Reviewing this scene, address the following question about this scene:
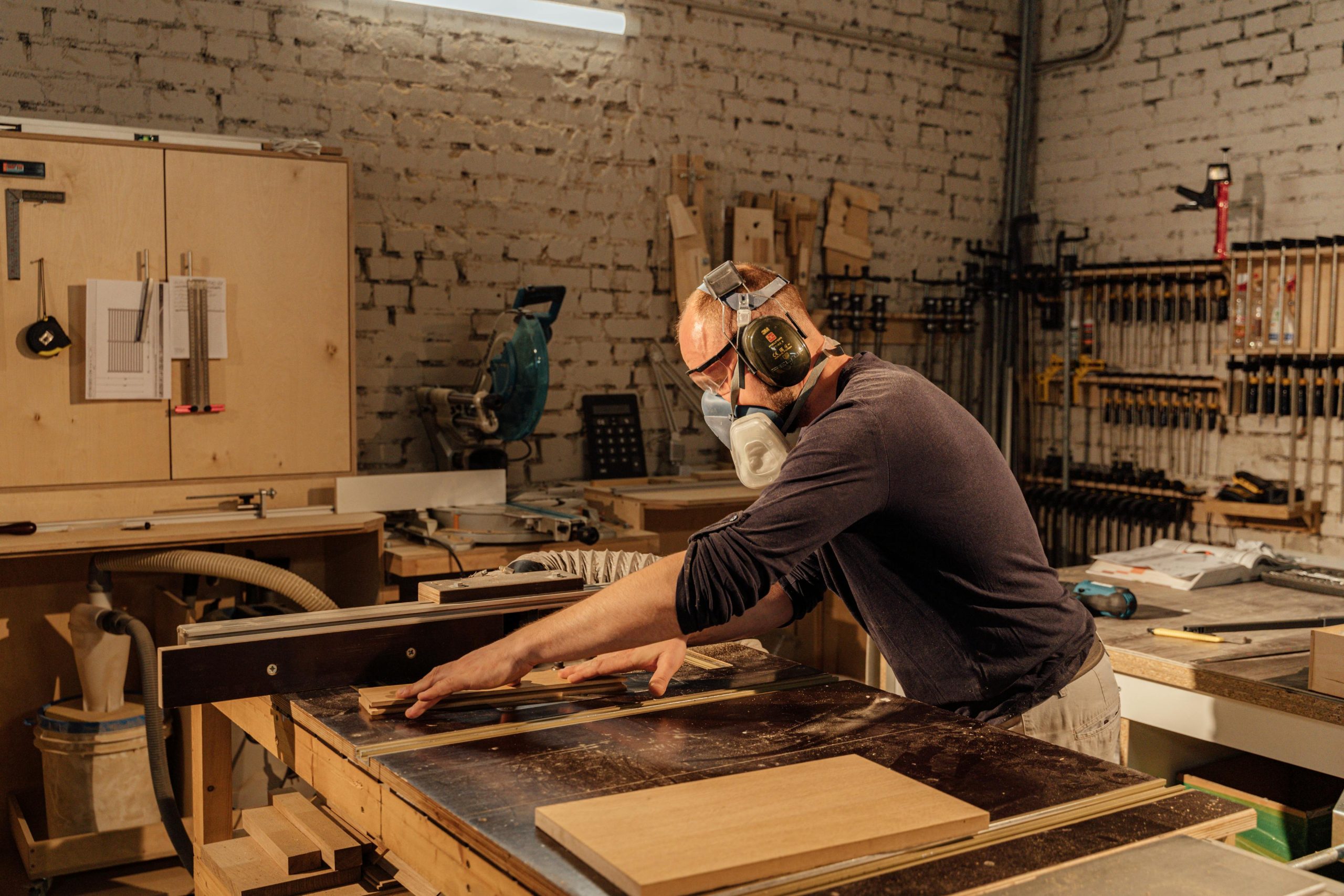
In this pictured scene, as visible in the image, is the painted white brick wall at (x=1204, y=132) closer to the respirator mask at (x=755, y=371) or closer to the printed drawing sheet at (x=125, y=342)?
the respirator mask at (x=755, y=371)

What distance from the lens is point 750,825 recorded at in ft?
4.32

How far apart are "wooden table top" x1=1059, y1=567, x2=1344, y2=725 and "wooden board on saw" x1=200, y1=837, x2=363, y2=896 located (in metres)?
1.69

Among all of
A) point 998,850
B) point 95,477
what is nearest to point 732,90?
point 95,477

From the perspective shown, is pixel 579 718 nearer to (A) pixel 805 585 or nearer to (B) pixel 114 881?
(A) pixel 805 585

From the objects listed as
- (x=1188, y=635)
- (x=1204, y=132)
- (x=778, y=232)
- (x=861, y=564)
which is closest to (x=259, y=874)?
(x=861, y=564)

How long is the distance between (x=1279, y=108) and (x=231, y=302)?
4711mm

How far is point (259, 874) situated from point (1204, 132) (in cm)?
549

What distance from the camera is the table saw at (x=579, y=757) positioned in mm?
1316

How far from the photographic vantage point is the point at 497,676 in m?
1.75

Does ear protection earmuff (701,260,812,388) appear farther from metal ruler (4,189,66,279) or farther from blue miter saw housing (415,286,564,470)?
metal ruler (4,189,66,279)

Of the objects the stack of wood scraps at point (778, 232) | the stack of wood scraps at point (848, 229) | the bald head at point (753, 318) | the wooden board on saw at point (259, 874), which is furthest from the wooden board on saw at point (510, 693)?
the stack of wood scraps at point (848, 229)

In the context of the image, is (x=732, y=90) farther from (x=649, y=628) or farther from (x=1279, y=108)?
(x=649, y=628)

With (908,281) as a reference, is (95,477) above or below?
below

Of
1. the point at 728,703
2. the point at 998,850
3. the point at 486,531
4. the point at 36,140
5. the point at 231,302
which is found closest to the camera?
the point at 998,850
